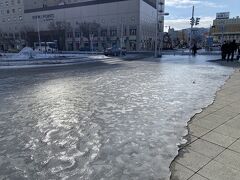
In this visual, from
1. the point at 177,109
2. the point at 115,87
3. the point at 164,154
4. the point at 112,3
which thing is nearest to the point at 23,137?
the point at 164,154

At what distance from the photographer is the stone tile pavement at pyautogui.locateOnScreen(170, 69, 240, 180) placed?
3451 mm

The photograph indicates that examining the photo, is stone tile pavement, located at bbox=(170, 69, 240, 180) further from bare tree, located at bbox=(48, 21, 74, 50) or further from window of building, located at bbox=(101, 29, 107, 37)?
window of building, located at bbox=(101, 29, 107, 37)

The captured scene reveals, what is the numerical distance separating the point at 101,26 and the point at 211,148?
80.3 m

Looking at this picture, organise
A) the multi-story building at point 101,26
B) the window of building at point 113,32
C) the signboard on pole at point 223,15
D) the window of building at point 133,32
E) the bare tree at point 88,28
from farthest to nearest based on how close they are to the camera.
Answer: the window of building at point 113,32 → the window of building at point 133,32 → the multi-story building at point 101,26 → the bare tree at point 88,28 → the signboard on pole at point 223,15

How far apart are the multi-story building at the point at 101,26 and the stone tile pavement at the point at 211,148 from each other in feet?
219

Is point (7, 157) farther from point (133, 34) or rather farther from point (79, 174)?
point (133, 34)

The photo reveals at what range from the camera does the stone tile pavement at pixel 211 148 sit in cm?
345

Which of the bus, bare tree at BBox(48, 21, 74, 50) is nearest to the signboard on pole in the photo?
bare tree at BBox(48, 21, 74, 50)

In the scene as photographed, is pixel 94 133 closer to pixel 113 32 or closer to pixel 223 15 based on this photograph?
pixel 113 32

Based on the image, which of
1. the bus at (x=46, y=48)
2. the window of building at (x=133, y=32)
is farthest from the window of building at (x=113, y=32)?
the bus at (x=46, y=48)

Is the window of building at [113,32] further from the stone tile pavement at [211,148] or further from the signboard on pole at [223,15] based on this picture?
the stone tile pavement at [211,148]

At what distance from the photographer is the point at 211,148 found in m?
4.22

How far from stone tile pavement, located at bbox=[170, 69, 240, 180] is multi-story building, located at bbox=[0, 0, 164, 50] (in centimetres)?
6682

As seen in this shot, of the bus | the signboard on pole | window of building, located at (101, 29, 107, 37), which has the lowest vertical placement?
the bus
